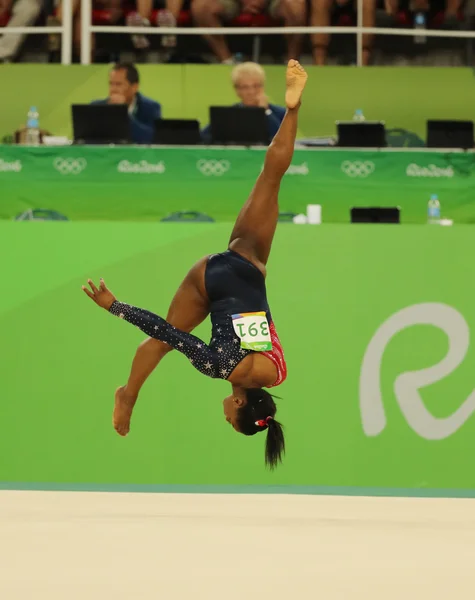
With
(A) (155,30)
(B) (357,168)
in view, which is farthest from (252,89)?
(A) (155,30)

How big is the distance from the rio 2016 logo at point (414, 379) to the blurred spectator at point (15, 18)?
5.16 meters

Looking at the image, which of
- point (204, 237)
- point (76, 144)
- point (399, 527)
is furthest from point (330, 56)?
point (399, 527)

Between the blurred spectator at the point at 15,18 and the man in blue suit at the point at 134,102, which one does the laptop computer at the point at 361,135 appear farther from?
the blurred spectator at the point at 15,18

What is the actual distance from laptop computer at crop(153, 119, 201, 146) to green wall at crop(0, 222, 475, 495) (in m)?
1.38

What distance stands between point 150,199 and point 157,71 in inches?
90.6

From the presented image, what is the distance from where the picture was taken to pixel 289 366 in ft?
24.5

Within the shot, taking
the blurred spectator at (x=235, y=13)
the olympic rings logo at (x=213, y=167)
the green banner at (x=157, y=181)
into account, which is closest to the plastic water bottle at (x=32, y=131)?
the green banner at (x=157, y=181)

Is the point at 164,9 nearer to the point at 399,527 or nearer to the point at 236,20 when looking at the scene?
the point at 236,20

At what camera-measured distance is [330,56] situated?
37.1 feet

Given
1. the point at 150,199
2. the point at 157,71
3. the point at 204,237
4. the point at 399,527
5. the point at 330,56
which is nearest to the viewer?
the point at 399,527

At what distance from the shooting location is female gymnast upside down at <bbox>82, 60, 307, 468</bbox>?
19.8 ft

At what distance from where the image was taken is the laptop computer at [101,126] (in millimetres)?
→ 8641

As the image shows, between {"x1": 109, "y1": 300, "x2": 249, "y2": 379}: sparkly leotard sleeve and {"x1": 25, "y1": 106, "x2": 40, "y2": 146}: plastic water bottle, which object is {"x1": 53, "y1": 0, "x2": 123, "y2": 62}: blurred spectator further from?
{"x1": 109, "y1": 300, "x2": 249, "y2": 379}: sparkly leotard sleeve

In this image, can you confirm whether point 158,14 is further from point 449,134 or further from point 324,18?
point 449,134
